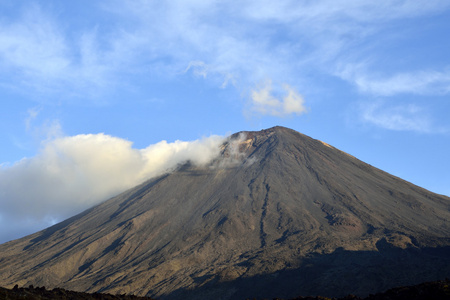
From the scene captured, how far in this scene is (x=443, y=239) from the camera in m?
89.1

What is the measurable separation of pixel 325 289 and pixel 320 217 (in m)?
34.9

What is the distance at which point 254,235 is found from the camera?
101188 millimetres

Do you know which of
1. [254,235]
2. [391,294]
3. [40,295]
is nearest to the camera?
[40,295]

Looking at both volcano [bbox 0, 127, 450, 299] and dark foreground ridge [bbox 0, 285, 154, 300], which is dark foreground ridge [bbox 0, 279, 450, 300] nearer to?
dark foreground ridge [bbox 0, 285, 154, 300]

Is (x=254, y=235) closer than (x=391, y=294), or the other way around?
(x=391, y=294)

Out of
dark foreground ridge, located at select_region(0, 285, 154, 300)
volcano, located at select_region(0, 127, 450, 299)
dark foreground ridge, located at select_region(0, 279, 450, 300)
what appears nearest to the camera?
dark foreground ridge, located at select_region(0, 285, 154, 300)

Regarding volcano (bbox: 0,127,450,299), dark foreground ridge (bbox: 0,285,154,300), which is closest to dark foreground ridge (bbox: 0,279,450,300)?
dark foreground ridge (bbox: 0,285,154,300)

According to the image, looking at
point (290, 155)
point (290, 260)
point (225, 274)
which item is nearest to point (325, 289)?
point (290, 260)

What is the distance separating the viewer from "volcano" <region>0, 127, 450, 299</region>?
258ft

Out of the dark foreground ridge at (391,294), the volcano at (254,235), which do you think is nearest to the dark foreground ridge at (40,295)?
the dark foreground ridge at (391,294)

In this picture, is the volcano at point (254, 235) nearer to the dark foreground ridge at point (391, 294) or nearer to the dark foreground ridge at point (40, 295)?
the dark foreground ridge at point (391, 294)

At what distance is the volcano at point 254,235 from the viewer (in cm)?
7869

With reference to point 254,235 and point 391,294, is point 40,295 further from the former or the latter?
point 254,235

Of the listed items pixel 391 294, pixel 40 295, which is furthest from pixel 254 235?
pixel 40 295
